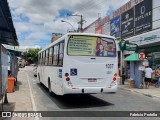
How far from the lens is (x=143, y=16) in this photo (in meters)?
27.0

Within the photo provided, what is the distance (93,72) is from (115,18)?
78.2 ft

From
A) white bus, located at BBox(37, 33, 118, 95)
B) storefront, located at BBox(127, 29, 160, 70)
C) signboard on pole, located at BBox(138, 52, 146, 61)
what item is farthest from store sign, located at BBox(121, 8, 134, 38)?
white bus, located at BBox(37, 33, 118, 95)

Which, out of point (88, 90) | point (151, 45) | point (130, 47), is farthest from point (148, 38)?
point (88, 90)

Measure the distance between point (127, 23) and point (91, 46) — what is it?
64.5ft

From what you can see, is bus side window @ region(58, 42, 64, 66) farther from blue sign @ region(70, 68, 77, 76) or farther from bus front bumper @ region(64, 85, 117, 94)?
bus front bumper @ region(64, 85, 117, 94)

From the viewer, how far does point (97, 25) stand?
43219 millimetres

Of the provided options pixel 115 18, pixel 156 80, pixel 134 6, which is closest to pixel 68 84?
pixel 156 80

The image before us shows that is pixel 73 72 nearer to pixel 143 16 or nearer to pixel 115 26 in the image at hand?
pixel 143 16

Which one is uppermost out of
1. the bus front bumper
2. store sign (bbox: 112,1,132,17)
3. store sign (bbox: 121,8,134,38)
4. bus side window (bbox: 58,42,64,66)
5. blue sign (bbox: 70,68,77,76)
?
store sign (bbox: 112,1,132,17)

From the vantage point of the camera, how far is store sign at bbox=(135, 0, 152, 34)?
25.6 metres

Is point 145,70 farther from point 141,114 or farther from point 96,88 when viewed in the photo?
point 141,114

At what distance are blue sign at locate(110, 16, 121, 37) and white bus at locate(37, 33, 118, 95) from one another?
21.6m

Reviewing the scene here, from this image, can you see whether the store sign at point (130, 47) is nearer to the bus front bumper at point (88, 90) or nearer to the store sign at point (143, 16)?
the store sign at point (143, 16)

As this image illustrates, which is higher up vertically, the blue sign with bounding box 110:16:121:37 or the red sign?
the blue sign with bounding box 110:16:121:37
